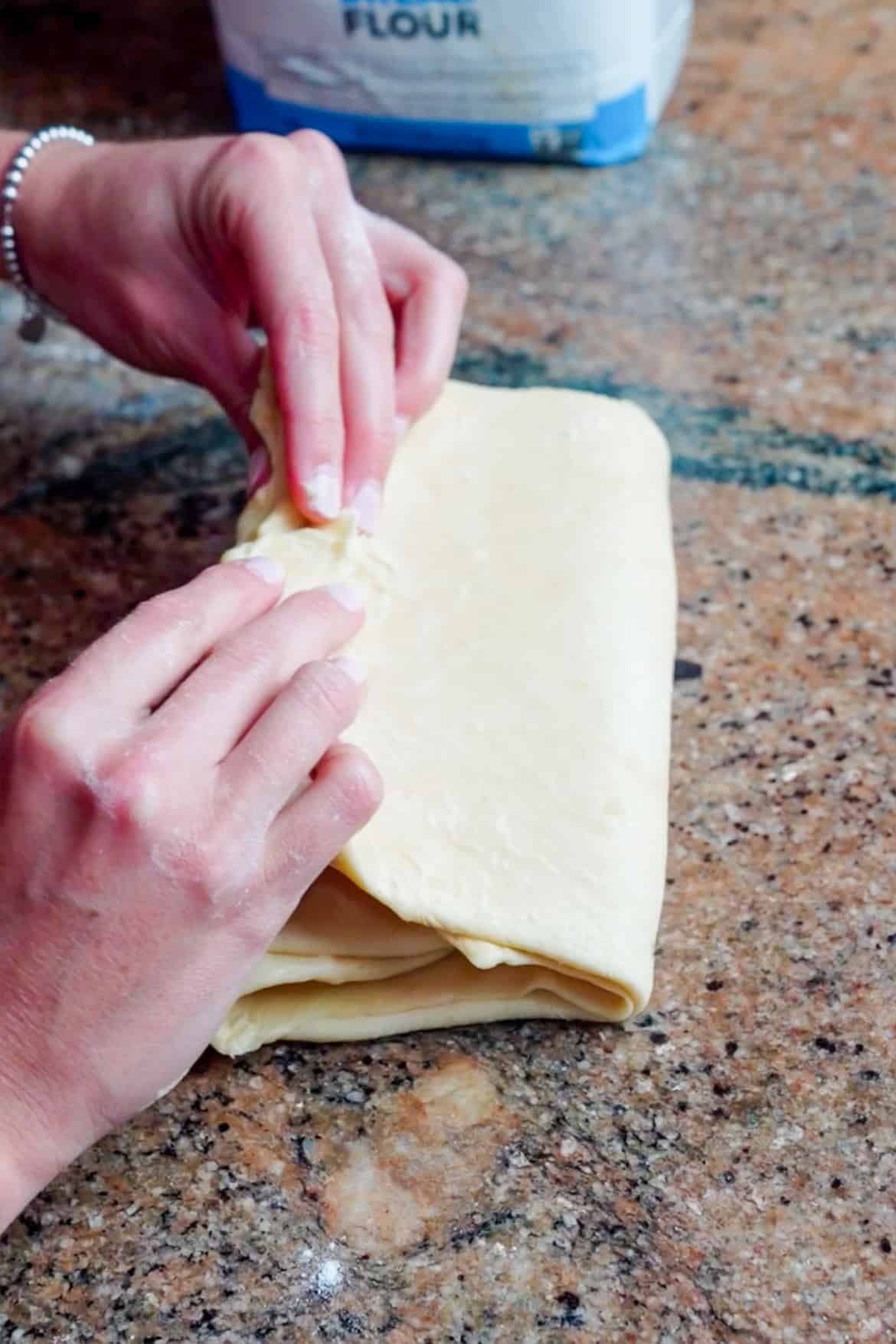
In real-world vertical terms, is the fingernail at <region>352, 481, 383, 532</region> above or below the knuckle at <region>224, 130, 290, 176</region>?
below

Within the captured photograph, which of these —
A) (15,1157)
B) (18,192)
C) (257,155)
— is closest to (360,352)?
(257,155)

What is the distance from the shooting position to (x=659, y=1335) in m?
0.68

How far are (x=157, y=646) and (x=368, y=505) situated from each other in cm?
23

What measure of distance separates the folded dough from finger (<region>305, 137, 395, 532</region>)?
1.6 inches

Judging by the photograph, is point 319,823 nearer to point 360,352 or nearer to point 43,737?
point 43,737

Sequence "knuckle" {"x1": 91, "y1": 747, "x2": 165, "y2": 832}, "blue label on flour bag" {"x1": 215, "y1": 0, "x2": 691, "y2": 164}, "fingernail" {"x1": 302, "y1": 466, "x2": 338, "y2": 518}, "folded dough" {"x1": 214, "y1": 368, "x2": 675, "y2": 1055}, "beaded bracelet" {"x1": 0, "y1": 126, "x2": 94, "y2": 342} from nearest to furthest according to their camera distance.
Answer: "knuckle" {"x1": 91, "y1": 747, "x2": 165, "y2": 832}, "folded dough" {"x1": 214, "y1": 368, "x2": 675, "y2": 1055}, "fingernail" {"x1": 302, "y1": 466, "x2": 338, "y2": 518}, "beaded bracelet" {"x1": 0, "y1": 126, "x2": 94, "y2": 342}, "blue label on flour bag" {"x1": 215, "y1": 0, "x2": 691, "y2": 164}

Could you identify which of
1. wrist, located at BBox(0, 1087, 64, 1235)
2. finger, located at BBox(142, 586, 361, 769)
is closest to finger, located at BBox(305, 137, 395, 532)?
finger, located at BBox(142, 586, 361, 769)

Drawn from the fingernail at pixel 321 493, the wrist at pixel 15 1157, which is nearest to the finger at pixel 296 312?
the fingernail at pixel 321 493

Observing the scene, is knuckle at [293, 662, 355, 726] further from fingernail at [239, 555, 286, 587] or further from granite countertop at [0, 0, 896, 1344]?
granite countertop at [0, 0, 896, 1344]

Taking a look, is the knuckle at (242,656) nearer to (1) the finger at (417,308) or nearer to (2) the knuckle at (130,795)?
(2) the knuckle at (130,795)

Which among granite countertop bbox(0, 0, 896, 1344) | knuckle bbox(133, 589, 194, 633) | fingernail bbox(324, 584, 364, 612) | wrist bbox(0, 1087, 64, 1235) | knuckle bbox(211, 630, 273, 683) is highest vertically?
knuckle bbox(133, 589, 194, 633)

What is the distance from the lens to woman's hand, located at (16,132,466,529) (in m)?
0.92

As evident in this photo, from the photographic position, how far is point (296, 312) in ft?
3.03

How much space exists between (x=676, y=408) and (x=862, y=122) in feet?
1.89
